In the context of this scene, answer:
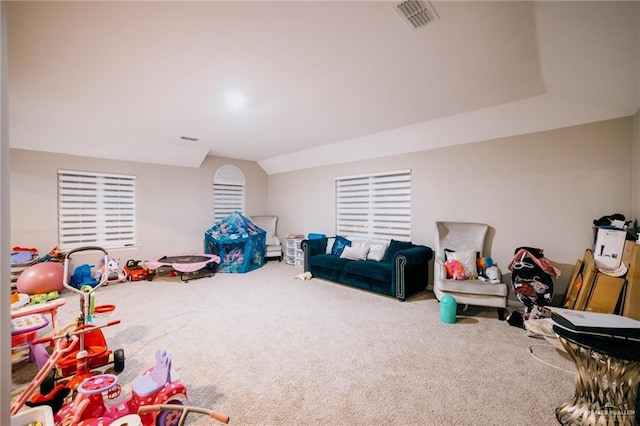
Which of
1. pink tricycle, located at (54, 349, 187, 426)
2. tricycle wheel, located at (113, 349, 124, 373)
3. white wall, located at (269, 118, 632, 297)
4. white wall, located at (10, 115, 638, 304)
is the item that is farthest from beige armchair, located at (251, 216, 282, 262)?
pink tricycle, located at (54, 349, 187, 426)

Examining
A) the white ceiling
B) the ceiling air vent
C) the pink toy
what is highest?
the ceiling air vent

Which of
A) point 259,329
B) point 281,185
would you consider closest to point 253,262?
point 281,185

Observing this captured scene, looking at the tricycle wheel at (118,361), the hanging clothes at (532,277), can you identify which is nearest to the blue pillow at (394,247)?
the hanging clothes at (532,277)

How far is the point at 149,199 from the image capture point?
563 centimetres

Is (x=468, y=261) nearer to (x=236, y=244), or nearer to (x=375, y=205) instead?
(x=375, y=205)

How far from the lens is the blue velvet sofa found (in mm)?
3801

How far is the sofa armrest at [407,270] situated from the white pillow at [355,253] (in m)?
0.84

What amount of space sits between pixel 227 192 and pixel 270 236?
1573 millimetres

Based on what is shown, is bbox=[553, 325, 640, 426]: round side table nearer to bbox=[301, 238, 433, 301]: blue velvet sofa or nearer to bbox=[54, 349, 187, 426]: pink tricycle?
A: bbox=[301, 238, 433, 301]: blue velvet sofa

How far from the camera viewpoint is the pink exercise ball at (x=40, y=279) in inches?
148

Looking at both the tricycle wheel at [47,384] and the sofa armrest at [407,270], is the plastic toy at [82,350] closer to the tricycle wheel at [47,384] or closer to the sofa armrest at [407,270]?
the tricycle wheel at [47,384]

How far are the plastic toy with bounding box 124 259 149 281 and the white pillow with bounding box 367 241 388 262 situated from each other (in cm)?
433

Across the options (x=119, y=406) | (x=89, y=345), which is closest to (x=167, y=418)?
(x=119, y=406)

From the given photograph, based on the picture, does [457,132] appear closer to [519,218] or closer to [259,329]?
[519,218]
